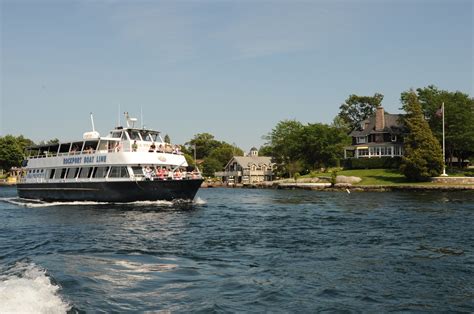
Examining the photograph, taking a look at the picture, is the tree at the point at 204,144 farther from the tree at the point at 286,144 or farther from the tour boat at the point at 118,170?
the tour boat at the point at 118,170

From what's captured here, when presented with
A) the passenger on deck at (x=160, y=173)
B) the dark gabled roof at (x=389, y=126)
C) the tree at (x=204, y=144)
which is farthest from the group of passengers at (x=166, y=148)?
the tree at (x=204, y=144)

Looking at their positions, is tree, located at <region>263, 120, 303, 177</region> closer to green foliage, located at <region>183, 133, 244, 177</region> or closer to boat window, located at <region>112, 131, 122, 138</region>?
green foliage, located at <region>183, 133, 244, 177</region>

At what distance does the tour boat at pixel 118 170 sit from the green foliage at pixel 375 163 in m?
56.6

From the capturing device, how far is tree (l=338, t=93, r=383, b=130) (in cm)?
14475

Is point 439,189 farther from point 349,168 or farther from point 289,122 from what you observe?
point 289,122

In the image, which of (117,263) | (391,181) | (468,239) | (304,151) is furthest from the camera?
(304,151)

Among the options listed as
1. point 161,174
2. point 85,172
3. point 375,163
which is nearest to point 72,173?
point 85,172

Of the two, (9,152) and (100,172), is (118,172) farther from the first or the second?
(9,152)

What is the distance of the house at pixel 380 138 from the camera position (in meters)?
94.1

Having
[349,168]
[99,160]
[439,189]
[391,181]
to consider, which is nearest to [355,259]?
[99,160]

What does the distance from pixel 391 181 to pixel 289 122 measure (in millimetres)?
47587

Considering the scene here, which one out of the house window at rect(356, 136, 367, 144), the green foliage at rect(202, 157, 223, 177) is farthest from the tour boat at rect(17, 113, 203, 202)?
the green foliage at rect(202, 157, 223, 177)

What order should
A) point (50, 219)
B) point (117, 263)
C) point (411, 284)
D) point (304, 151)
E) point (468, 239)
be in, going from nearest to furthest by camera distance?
1. point (411, 284)
2. point (117, 263)
3. point (468, 239)
4. point (50, 219)
5. point (304, 151)

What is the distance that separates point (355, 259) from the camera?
1664 cm
